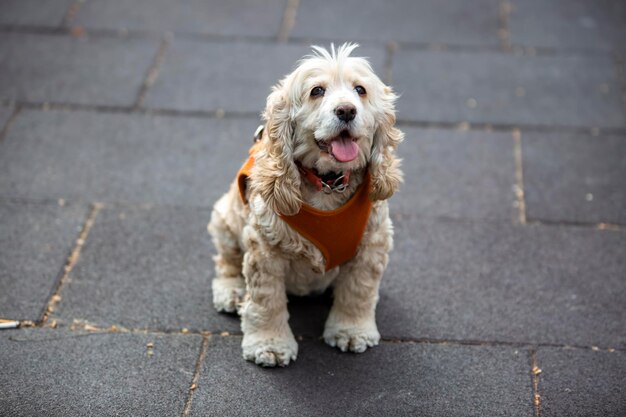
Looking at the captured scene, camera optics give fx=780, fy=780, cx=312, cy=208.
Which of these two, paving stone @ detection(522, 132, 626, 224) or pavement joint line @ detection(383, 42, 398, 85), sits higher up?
pavement joint line @ detection(383, 42, 398, 85)

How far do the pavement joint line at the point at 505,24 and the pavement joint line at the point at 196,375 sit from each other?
416 cm

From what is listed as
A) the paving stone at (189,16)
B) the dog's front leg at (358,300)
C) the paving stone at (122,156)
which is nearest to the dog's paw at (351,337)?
the dog's front leg at (358,300)

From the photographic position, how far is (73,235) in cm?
498

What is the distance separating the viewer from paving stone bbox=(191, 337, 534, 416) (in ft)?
12.6

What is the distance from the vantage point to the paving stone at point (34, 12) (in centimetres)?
723

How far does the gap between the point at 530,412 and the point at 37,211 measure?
334 cm

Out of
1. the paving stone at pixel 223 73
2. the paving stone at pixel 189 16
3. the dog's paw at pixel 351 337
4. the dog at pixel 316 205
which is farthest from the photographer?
the paving stone at pixel 189 16

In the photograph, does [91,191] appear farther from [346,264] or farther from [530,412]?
[530,412]

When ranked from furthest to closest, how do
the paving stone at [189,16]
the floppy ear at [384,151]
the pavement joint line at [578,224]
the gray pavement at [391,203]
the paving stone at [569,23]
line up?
the paving stone at [189,16]
the paving stone at [569,23]
the pavement joint line at [578,224]
the gray pavement at [391,203]
the floppy ear at [384,151]

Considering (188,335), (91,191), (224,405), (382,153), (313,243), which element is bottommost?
(224,405)

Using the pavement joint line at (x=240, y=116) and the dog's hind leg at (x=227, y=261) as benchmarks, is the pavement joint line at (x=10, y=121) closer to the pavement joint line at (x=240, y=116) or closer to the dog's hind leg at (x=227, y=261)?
the pavement joint line at (x=240, y=116)

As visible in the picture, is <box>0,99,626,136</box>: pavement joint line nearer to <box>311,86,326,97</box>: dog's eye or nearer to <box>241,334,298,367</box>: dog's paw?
<box>241,334,298,367</box>: dog's paw

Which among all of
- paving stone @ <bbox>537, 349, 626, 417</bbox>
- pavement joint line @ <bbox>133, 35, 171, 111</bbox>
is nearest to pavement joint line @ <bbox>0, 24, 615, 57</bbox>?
pavement joint line @ <bbox>133, 35, 171, 111</bbox>

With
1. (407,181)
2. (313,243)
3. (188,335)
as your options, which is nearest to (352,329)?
(313,243)
